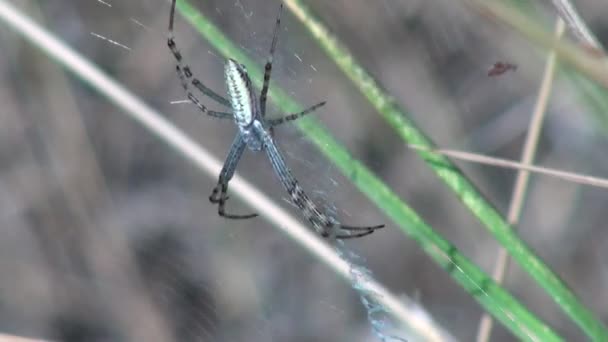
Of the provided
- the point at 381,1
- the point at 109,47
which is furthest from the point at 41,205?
the point at 381,1

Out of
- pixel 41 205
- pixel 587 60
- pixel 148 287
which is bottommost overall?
pixel 587 60

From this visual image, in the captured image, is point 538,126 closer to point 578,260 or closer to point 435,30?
point 435,30

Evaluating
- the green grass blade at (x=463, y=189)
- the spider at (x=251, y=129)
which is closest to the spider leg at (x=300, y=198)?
the spider at (x=251, y=129)

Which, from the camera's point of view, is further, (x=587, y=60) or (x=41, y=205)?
(x=41, y=205)

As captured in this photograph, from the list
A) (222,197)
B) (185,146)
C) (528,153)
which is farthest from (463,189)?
(222,197)

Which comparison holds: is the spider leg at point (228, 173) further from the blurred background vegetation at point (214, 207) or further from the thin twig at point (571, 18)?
the thin twig at point (571, 18)

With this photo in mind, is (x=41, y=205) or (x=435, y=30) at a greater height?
(x=435, y=30)
